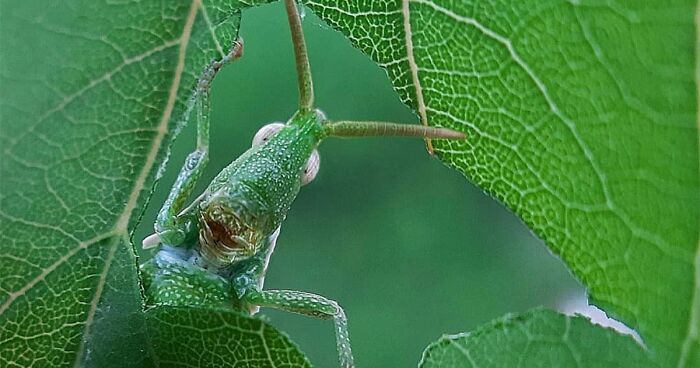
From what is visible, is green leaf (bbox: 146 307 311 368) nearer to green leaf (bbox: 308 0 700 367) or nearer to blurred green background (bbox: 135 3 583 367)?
green leaf (bbox: 308 0 700 367)

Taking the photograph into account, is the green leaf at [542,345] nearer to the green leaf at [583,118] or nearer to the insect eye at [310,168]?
the green leaf at [583,118]

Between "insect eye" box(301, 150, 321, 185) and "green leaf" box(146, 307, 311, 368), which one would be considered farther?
"insect eye" box(301, 150, 321, 185)

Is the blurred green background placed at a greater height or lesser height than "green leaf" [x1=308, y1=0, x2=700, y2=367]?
lesser

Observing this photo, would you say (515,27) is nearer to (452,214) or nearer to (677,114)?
(677,114)

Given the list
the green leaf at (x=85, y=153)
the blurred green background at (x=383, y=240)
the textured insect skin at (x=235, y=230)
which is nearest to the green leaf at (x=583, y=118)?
the green leaf at (x=85, y=153)

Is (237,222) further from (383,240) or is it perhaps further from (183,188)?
(383,240)

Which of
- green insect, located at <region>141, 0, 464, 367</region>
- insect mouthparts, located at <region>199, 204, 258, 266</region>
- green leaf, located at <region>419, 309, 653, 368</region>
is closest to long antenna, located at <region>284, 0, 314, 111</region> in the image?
green insect, located at <region>141, 0, 464, 367</region>

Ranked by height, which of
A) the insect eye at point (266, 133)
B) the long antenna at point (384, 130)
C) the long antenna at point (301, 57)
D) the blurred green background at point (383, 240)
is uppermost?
the long antenna at point (301, 57)
